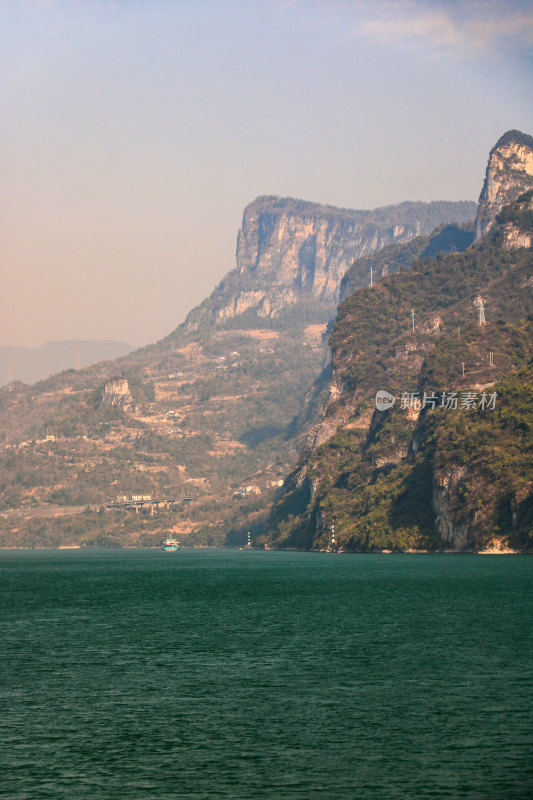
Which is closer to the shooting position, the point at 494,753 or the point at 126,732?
the point at 494,753

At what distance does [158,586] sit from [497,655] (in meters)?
92.4

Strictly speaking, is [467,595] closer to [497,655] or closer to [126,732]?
[497,655]

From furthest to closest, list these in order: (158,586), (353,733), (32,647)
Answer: (158,586)
(32,647)
(353,733)

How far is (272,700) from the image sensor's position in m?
64.7

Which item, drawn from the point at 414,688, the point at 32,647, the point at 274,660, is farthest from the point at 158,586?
the point at 414,688

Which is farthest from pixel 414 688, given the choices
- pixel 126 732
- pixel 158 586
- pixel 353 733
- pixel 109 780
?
pixel 158 586

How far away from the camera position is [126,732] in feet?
187

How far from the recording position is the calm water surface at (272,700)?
48.1 meters

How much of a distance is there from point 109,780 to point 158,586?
118 meters

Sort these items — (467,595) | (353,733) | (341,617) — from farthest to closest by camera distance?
(467,595), (341,617), (353,733)

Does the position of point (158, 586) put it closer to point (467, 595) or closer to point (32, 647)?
point (467, 595)

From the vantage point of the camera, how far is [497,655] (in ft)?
260

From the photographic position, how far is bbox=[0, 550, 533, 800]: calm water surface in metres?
48.1

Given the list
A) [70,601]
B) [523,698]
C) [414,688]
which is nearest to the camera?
[523,698]
